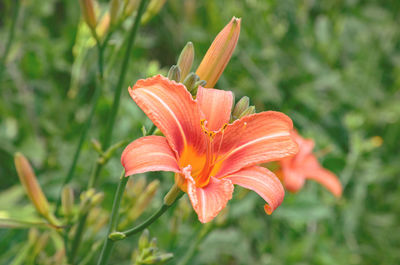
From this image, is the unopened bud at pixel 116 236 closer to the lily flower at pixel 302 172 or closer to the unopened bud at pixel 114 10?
the unopened bud at pixel 114 10

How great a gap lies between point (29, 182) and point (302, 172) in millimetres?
829

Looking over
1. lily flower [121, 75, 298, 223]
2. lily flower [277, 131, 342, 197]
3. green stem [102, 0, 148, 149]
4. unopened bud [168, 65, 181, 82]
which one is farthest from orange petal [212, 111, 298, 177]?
lily flower [277, 131, 342, 197]

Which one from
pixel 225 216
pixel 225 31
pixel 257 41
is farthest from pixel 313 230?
pixel 225 31

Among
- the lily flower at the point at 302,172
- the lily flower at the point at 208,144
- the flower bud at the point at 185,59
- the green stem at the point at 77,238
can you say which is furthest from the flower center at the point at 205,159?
the lily flower at the point at 302,172

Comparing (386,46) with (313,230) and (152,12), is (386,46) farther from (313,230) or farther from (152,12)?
(152,12)

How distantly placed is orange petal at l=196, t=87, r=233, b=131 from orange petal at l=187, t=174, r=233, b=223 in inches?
4.5

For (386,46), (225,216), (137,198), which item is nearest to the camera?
(137,198)

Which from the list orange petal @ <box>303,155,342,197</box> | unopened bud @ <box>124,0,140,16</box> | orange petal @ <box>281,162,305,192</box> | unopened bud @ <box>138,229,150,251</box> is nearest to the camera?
unopened bud @ <box>138,229,150,251</box>

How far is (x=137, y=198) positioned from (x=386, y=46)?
2.03m

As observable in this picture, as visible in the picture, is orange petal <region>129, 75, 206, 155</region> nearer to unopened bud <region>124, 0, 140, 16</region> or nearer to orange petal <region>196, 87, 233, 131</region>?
orange petal <region>196, 87, 233, 131</region>

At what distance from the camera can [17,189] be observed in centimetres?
131

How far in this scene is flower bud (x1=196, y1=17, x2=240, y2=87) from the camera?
0.72 m

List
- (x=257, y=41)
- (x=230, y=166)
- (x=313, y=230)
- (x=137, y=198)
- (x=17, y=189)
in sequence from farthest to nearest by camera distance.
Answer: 1. (x=257, y=41)
2. (x=313, y=230)
3. (x=17, y=189)
4. (x=137, y=198)
5. (x=230, y=166)

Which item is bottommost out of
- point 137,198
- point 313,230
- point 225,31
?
point 313,230
